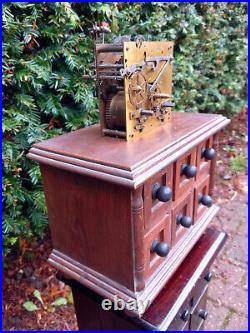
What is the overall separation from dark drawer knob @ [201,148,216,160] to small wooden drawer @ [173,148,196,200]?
95mm

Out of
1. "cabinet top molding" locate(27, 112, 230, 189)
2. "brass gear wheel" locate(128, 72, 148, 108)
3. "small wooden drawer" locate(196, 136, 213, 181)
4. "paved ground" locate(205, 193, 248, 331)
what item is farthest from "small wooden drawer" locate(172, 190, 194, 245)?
"paved ground" locate(205, 193, 248, 331)

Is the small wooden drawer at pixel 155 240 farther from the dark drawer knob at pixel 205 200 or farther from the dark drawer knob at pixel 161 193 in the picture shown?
the dark drawer knob at pixel 205 200

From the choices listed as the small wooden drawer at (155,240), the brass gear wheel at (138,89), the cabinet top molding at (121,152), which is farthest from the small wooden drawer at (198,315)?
the brass gear wheel at (138,89)

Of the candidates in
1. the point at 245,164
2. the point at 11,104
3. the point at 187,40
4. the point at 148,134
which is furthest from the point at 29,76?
the point at 245,164

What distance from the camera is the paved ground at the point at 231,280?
1.87 metres

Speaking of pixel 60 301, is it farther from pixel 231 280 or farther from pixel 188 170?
pixel 188 170

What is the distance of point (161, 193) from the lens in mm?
872

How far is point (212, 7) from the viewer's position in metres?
2.26

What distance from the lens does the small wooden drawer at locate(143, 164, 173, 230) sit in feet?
2.85

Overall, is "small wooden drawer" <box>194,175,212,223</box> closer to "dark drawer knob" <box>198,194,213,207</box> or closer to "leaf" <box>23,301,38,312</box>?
"dark drawer knob" <box>198,194,213,207</box>

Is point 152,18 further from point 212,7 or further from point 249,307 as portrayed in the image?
point 249,307

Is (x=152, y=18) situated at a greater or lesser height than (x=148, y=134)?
greater

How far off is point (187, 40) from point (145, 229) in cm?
168

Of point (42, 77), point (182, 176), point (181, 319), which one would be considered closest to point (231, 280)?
point (181, 319)
